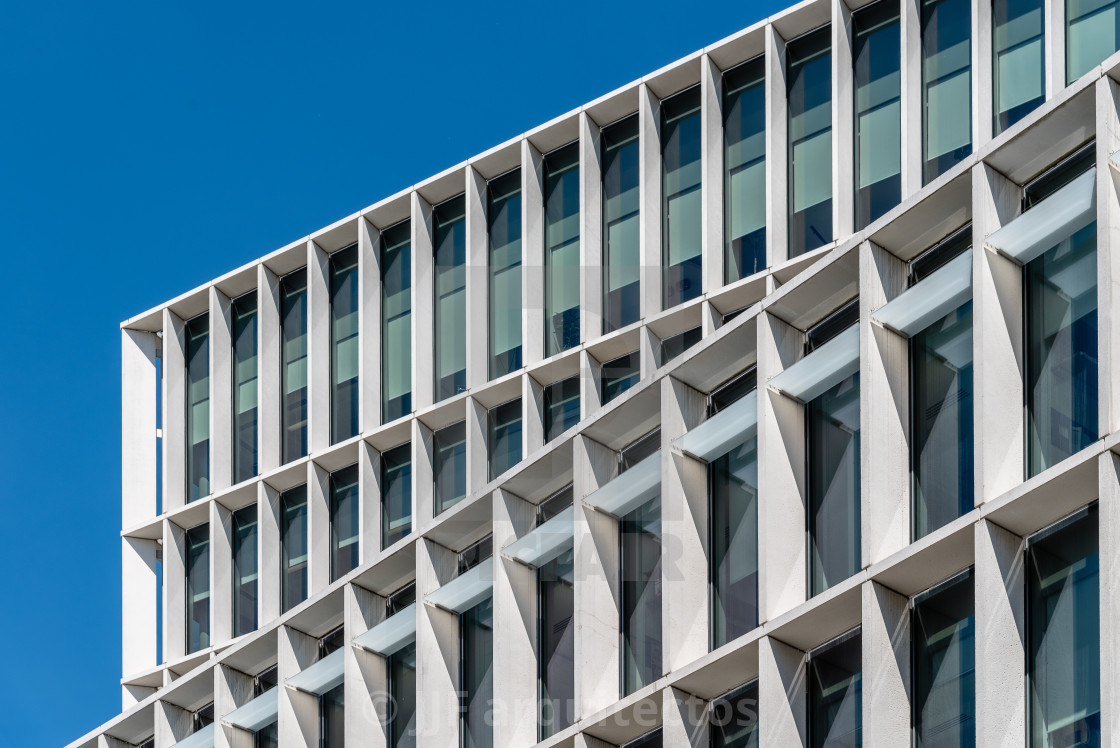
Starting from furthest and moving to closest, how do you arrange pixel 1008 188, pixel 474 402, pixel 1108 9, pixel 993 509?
1. pixel 474 402
2. pixel 1108 9
3. pixel 1008 188
4. pixel 993 509

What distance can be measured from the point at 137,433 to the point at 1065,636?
3891 cm

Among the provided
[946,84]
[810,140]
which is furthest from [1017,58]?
[810,140]

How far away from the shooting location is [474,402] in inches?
1863

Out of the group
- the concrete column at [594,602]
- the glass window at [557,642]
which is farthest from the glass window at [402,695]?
the concrete column at [594,602]

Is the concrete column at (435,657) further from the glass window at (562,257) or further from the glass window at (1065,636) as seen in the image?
the glass window at (562,257)

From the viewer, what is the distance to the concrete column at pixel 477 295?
155 feet

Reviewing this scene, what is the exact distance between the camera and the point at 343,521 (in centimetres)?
4991

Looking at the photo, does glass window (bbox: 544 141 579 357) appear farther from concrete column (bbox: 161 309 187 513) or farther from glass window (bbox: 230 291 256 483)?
concrete column (bbox: 161 309 187 513)

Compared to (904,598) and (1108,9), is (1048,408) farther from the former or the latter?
(1108,9)

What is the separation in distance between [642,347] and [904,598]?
2317 centimetres

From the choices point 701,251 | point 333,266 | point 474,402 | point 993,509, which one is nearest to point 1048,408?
point 993,509

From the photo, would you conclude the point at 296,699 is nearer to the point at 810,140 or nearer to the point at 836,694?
the point at 836,694

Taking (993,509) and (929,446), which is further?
(929,446)

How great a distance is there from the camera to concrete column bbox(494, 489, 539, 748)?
2720 cm
